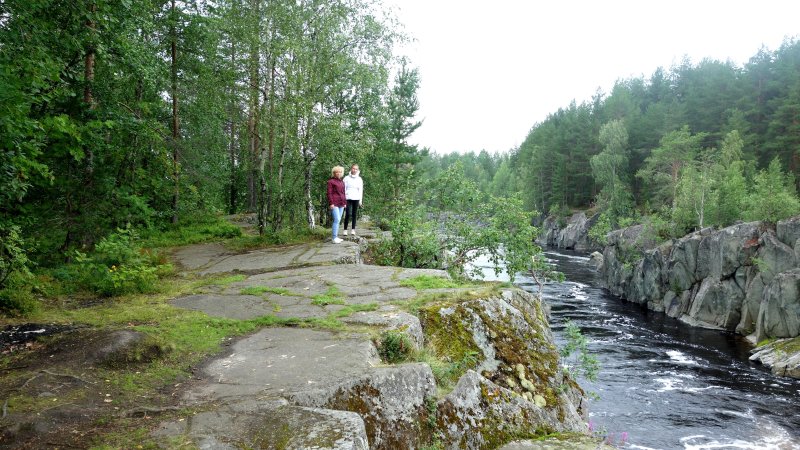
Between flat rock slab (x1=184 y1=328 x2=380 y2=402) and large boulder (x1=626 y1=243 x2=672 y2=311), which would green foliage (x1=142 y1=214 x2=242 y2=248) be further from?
large boulder (x1=626 y1=243 x2=672 y2=311)

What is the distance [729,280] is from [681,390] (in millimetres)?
16247

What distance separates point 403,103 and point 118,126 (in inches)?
875

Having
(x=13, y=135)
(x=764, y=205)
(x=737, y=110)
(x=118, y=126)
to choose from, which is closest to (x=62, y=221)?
(x=118, y=126)

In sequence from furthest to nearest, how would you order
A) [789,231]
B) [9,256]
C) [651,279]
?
[651,279], [789,231], [9,256]

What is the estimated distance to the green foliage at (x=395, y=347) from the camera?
4328 mm

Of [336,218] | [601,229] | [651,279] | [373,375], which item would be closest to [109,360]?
[373,375]

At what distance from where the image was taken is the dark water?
14.2 metres

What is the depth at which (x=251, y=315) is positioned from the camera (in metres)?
5.57

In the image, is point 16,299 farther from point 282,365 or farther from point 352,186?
point 352,186

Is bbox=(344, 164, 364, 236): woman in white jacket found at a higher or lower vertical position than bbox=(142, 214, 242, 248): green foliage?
higher

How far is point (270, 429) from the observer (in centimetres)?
292

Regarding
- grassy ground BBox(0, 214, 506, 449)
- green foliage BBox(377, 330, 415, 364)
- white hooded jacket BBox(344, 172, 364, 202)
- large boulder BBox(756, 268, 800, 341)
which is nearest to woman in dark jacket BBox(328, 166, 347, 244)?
white hooded jacket BBox(344, 172, 364, 202)

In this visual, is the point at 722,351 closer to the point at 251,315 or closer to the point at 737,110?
the point at 251,315

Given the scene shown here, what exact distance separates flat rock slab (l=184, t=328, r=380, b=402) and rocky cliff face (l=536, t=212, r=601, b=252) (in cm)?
6302
